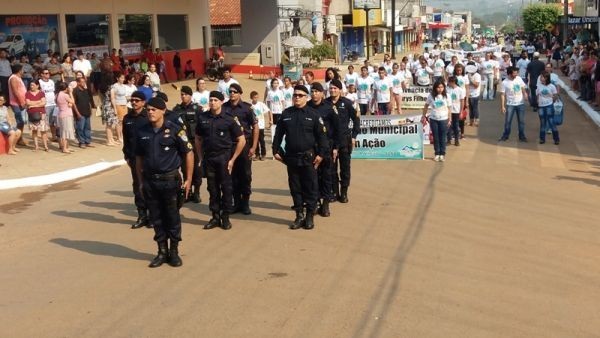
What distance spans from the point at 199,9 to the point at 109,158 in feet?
66.4

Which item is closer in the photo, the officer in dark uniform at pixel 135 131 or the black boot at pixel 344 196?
the officer in dark uniform at pixel 135 131

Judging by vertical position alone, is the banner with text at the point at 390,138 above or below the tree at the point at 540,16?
below

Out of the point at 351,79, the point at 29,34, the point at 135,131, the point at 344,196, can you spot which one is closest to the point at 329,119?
the point at 344,196

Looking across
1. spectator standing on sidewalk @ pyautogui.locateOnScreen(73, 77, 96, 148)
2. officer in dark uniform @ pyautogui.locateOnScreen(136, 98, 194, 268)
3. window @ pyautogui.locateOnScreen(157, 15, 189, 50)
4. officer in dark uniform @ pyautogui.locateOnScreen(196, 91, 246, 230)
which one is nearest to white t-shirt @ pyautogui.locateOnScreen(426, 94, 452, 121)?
officer in dark uniform @ pyautogui.locateOnScreen(196, 91, 246, 230)

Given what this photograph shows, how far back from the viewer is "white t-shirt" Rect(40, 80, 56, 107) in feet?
52.4

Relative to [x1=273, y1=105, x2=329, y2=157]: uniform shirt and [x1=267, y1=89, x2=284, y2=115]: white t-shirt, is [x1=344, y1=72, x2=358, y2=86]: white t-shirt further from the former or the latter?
[x1=273, y1=105, x2=329, y2=157]: uniform shirt

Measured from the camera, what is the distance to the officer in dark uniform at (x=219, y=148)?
355 inches

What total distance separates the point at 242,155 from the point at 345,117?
68.4 inches

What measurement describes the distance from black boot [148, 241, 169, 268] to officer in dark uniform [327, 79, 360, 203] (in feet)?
11.3

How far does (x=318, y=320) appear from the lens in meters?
5.95

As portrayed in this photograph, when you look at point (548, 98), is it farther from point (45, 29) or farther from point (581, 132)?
point (45, 29)

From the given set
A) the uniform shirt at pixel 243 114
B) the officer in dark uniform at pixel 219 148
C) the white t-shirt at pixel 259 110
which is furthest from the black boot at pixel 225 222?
the white t-shirt at pixel 259 110

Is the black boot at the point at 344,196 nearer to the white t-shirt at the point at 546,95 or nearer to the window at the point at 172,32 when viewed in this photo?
the white t-shirt at the point at 546,95

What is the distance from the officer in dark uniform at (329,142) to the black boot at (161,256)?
275cm
